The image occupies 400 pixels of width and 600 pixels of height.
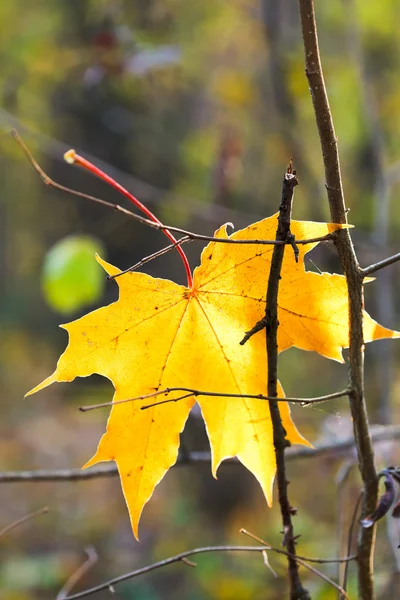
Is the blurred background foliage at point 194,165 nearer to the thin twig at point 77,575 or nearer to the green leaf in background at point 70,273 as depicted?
the green leaf in background at point 70,273

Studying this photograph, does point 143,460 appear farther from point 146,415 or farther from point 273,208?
point 273,208

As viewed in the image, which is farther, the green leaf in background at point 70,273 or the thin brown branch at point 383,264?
the green leaf in background at point 70,273

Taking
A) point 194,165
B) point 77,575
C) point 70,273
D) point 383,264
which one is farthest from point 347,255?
point 194,165

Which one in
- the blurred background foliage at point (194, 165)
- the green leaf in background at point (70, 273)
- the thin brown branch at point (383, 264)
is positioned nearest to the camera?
the thin brown branch at point (383, 264)

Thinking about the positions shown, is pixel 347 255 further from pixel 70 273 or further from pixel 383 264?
Answer: pixel 70 273

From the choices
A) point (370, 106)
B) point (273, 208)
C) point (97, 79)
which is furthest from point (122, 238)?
point (370, 106)

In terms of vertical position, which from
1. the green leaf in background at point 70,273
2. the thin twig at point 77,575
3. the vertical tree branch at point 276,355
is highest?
the green leaf in background at point 70,273

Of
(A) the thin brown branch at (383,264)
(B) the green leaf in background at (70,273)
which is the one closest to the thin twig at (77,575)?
(A) the thin brown branch at (383,264)
